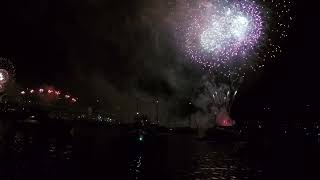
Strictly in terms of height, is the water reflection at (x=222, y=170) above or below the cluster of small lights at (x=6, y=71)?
below

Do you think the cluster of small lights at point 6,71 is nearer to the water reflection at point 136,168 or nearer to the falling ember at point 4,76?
the falling ember at point 4,76

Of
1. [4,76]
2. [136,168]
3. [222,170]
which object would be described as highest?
[4,76]

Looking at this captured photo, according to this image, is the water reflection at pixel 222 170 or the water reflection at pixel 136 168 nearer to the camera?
the water reflection at pixel 222 170

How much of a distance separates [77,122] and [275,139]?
173ft

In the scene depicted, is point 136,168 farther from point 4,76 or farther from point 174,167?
point 4,76

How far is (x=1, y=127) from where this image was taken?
85.8 metres

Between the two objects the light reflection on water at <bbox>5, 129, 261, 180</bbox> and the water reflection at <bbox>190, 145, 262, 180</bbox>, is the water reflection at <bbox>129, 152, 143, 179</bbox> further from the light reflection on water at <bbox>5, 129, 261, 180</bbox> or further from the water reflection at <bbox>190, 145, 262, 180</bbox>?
the water reflection at <bbox>190, 145, 262, 180</bbox>

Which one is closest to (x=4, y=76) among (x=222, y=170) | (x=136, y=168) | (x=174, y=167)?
(x=136, y=168)

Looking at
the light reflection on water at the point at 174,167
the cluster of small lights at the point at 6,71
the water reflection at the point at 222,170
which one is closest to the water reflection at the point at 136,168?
the light reflection on water at the point at 174,167

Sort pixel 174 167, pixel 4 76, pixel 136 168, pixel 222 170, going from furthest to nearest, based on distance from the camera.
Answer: pixel 4 76
pixel 174 167
pixel 136 168
pixel 222 170

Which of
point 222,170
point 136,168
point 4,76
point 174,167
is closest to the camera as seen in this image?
point 222,170

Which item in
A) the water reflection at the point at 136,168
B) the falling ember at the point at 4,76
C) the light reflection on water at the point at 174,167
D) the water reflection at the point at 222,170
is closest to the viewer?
the water reflection at the point at 222,170

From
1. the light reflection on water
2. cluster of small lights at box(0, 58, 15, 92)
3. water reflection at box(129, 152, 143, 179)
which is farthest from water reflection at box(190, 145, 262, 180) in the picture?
cluster of small lights at box(0, 58, 15, 92)

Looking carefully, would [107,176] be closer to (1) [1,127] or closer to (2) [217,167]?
(2) [217,167]
